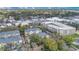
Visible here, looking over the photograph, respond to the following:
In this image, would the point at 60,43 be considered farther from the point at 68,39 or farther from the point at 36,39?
the point at 36,39

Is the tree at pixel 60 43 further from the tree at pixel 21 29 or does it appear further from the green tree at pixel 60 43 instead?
the tree at pixel 21 29

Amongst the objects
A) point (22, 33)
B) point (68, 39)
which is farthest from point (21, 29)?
point (68, 39)

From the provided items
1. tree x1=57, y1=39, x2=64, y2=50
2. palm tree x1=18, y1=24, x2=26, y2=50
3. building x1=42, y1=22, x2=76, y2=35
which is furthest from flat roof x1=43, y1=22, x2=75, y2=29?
palm tree x1=18, y1=24, x2=26, y2=50

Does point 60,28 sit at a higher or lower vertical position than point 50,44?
higher

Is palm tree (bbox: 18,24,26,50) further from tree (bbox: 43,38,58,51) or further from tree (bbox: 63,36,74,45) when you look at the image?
tree (bbox: 63,36,74,45)

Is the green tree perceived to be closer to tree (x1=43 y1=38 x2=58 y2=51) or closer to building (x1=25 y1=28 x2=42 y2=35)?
tree (x1=43 y1=38 x2=58 y2=51)

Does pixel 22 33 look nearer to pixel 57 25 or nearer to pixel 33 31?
pixel 33 31

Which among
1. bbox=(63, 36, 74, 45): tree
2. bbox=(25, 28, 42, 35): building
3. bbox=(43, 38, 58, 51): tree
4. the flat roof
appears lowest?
bbox=(43, 38, 58, 51): tree

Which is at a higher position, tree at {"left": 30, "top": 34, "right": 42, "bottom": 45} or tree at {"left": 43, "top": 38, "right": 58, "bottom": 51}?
tree at {"left": 30, "top": 34, "right": 42, "bottom": 45}
